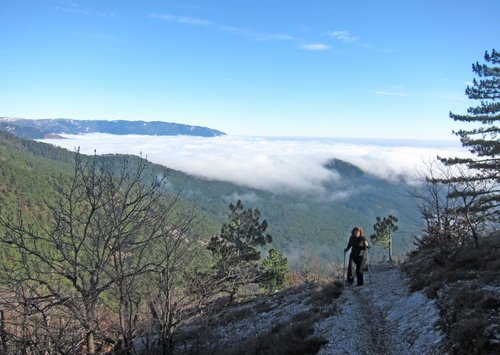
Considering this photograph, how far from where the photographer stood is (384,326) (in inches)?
403

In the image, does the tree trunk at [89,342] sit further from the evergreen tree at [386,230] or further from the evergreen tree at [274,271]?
the evergreen tree at [386,230]

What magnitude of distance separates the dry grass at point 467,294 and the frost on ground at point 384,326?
0.37 meters

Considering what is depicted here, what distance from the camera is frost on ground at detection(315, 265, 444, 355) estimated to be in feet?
27.9

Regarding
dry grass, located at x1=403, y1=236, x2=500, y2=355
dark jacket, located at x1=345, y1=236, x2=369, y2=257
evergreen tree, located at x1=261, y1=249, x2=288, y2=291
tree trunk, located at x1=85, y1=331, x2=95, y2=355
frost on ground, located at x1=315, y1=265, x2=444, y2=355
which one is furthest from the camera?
evergreen tree, located at x1=261, y1=249, x2=288, y2=291

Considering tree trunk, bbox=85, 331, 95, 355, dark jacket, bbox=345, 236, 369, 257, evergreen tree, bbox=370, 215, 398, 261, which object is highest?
dark jacket, bbox=345, 236, 369, 257

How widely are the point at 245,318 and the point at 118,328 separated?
11399 mm

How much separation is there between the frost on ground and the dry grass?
37cm

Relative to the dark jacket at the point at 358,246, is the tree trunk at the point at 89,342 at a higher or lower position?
lower

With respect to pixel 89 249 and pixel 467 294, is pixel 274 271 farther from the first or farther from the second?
pixel 89 249

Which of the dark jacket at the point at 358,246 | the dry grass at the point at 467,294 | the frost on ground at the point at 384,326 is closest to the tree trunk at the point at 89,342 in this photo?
the frost on ground at the point at 384,326

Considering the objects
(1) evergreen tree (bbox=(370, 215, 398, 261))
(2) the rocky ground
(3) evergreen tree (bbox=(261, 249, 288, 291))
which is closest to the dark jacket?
(2) the rocky ground

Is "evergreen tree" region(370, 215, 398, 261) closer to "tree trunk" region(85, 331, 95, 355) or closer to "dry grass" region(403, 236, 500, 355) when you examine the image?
"dry grass" region(403, 236, 500, 355)

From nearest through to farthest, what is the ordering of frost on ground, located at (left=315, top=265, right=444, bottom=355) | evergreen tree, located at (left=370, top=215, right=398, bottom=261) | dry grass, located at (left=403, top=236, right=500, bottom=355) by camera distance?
1. dry grass, located at (left=403, top=236, right=500, bottom=355)
2. frost on ground, located at (left=315, top=265, right=444, bottom=355)
3. evergreen tree, located at (left=370, top=215, right=398, bottom=261)

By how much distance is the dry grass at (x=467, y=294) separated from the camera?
22.5 ft
